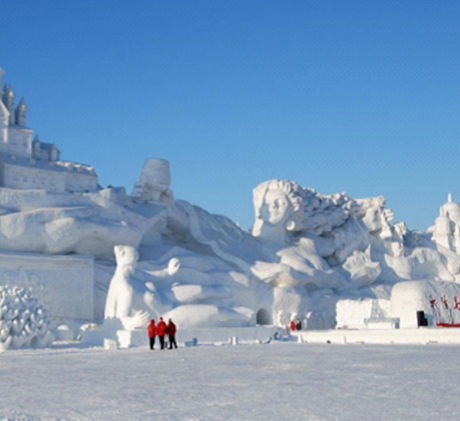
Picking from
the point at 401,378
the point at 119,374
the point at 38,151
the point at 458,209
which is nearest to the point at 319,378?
the point at 401,378

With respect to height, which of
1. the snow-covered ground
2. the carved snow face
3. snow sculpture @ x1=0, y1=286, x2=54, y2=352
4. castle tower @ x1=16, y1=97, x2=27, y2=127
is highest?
castle tower @ x1=16, y1=97, x2=27, y2=127

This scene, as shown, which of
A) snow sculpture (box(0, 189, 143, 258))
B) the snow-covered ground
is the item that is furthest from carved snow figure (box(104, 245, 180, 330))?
the snow-covered ground

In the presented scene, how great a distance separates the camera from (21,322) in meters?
14.8

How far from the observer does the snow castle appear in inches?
770

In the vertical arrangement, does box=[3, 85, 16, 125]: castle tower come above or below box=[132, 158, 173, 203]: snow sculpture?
above

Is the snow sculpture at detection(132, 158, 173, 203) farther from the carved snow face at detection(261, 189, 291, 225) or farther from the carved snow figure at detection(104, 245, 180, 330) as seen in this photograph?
the carved snow figure at detection(104, 245, 180, 330)

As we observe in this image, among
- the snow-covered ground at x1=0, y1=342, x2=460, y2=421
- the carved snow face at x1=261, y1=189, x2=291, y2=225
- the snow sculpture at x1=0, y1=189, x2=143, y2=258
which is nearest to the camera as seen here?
the snow-covered ground at x1=0, y1=342, x2=460, y2=421

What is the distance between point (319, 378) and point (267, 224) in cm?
1865

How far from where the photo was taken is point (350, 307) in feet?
76.5

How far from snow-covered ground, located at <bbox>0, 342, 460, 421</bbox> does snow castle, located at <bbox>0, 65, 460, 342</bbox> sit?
678 centimetres

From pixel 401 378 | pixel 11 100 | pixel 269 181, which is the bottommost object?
pixel 401 378

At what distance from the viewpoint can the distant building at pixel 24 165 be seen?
72.0 ft

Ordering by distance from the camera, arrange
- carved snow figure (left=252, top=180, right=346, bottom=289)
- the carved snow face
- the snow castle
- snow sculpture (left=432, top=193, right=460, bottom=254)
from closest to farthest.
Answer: the snow castle, carved snow figure (left=252, top=180, right=346, bottom=289), the carved snow face, snow sculpture (left=432, top=193, right=460, bottom=254)

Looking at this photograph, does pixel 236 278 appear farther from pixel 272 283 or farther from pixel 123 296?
pixel 123 296
